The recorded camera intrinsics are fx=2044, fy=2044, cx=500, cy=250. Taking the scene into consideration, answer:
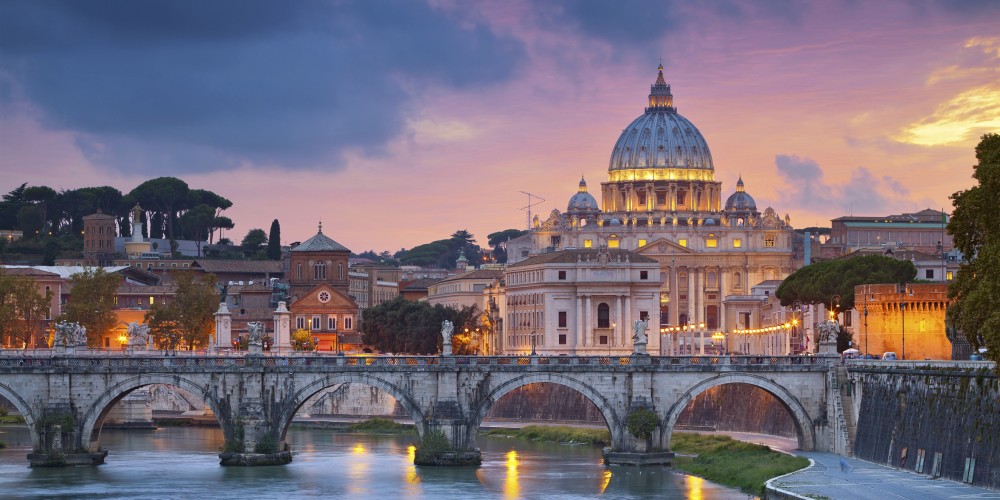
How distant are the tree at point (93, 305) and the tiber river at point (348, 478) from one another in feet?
118

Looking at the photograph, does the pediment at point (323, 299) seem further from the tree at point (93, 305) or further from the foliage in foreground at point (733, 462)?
the foliage in foreground at point (733, 462)

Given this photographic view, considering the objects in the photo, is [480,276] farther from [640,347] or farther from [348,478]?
[348,478]

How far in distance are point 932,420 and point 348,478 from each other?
24.2 metres

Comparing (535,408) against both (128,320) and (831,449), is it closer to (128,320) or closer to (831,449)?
(831,449)

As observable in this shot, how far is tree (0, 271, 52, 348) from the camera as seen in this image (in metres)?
128

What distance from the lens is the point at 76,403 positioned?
81312 mm

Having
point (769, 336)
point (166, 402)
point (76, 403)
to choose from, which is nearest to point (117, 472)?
point (76, 403)

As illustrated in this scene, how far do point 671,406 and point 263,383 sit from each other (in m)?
16.3

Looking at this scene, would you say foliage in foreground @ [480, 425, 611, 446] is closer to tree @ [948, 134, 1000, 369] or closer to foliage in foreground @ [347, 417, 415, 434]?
foliage in foreground @ [347, 417, 415, 434]

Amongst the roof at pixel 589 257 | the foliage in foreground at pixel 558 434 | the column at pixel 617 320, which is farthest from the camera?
the roof at pixel 589 257

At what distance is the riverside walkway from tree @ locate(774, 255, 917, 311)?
4410 centimetres

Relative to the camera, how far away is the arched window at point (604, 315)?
15875cm

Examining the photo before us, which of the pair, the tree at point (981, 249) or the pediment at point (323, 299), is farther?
the pediment at point (323, 299)

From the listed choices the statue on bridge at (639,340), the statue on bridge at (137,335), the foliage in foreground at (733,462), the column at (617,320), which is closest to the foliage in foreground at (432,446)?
the statue on bridge at (639,340)
